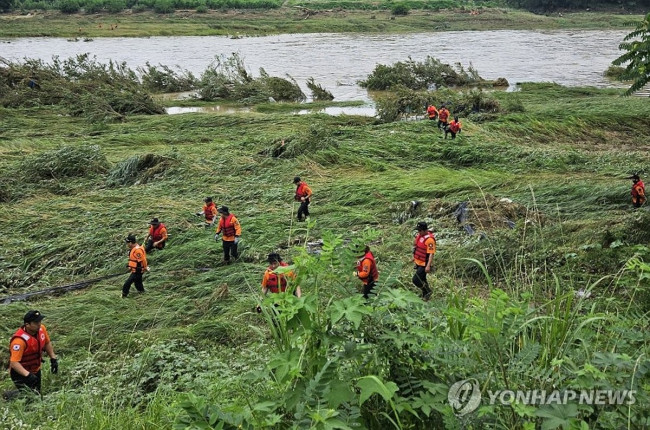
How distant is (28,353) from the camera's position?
609 cm

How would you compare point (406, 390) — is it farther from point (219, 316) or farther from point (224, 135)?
point (224, 135)

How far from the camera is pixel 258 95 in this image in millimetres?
27828

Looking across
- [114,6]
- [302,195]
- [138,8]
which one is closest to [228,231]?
[302,195]

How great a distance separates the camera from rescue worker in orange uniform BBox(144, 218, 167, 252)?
33.9 ft

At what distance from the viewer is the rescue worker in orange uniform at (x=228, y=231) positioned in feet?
31.8

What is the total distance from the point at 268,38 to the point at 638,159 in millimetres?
43326

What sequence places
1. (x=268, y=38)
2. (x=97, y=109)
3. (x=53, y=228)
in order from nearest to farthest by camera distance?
(x=53, y=228) < (x=97, y=109) < (x=268, y=38)

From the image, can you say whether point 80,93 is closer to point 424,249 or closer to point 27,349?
point 27,349

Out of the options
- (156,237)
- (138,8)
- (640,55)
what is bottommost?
(156,237)

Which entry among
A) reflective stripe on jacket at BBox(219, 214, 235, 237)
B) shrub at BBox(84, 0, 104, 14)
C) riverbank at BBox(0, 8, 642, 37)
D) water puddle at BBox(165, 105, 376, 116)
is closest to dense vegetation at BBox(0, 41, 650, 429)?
reflective stripe on jacket at BBox(219, 214, 235, 237)

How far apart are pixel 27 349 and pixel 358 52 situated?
131 feet

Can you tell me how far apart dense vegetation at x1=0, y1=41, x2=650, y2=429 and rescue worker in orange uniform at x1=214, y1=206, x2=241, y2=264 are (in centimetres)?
37

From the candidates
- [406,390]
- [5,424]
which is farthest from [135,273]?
[406,390]

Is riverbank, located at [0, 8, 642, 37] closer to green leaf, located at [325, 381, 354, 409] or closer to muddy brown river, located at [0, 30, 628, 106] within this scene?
muddy brown river, located at [0, 30, 628, 106]
